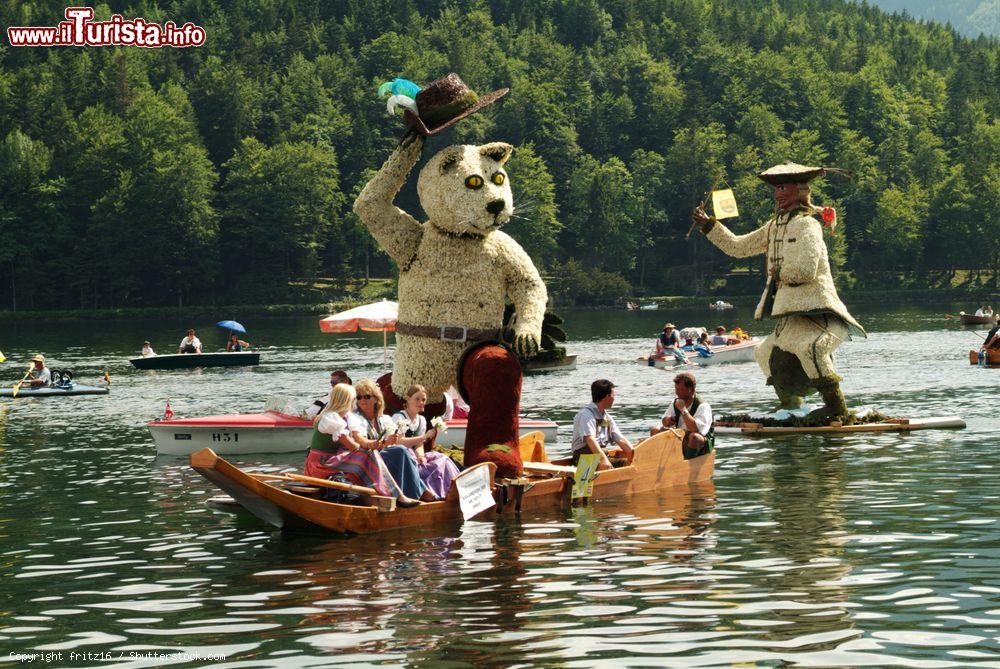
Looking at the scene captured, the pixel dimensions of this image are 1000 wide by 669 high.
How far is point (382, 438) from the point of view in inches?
601

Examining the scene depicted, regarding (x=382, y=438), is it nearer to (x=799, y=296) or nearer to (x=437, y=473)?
(x=437, y=473)

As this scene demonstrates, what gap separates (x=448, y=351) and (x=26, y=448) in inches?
501

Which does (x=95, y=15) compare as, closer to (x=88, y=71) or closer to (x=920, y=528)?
(x=88, y=71)

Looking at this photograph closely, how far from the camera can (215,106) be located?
477 ft

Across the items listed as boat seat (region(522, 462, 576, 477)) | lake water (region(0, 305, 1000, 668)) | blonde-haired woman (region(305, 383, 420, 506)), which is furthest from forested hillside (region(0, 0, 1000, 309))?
blonde-haired woman (region(305, 383, 420, 506))

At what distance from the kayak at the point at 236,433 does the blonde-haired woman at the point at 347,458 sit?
857 cm

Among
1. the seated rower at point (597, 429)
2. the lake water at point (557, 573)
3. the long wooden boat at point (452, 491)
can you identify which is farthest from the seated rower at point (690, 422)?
the seated rower at point (597, 429)

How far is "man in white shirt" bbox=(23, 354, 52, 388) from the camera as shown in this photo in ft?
125

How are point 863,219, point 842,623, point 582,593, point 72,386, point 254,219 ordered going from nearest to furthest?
point 842,623
point 582,593
point 72,386
point 254,219
point 863,219

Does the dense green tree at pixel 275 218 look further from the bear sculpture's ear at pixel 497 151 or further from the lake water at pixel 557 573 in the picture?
the bear sculpture's ear at pixel 497 151

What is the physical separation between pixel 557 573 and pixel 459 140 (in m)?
122

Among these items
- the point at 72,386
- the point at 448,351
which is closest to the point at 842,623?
the point at 448,351

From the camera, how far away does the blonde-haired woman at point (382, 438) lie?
48.9 ft

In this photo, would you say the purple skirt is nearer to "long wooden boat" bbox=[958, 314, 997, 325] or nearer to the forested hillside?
"long wooden boat" bbox=[958, 314, 997, 325]
